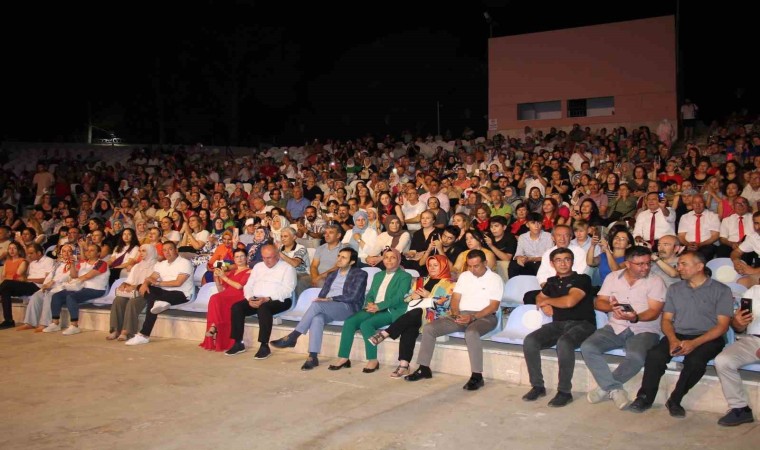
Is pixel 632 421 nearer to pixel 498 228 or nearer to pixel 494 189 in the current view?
pixel 498 228

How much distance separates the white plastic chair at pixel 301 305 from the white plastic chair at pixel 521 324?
2177 millimetres

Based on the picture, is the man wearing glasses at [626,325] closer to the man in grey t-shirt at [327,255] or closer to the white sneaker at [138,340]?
the man in grey t-shirt at [327,255]

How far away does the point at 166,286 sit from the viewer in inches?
304

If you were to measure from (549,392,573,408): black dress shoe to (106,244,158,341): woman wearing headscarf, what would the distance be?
4838mm

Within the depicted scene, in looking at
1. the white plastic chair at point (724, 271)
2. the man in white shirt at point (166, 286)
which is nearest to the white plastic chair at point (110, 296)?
the man in white shirt at point (166, 286)

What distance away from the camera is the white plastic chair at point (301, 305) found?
7.09m

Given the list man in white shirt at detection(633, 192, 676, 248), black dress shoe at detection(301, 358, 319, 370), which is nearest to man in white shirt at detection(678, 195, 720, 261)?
man in white shirt at detection(633, 192, 676, 248)

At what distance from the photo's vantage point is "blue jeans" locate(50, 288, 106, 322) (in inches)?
322

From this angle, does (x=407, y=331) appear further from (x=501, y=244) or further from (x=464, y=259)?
→ (x=501, y=244)

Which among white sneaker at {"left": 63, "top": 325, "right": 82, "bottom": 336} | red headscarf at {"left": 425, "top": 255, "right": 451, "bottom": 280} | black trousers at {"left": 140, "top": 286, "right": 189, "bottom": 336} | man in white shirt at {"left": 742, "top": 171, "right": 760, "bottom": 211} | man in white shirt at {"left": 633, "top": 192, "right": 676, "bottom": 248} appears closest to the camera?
red headscarf at {"left": 425, "top": 255, "right": 451, "bottom": 280}

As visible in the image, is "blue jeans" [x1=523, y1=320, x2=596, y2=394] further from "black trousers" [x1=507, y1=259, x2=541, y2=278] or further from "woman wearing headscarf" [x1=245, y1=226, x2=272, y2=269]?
"woman wearing headscarf" [x1=245, y1=226, x2=272, y2=269]

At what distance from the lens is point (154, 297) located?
7.61 meters

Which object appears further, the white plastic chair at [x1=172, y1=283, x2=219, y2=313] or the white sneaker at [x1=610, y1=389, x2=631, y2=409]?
the white plastic chair at [x1=172, y1=283, x2=219, y2=313]

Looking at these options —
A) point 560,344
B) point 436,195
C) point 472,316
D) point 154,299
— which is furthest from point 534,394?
point 436,195
